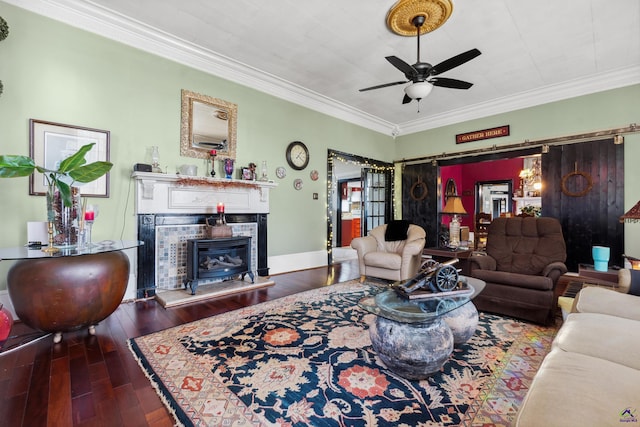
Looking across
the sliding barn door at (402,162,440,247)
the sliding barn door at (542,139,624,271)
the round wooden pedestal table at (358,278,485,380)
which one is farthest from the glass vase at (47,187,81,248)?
the sliding barn door at (542,139,624,271)

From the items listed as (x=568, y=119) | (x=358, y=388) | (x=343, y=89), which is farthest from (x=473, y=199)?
(x=358, y=388)

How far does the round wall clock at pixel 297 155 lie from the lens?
16.0ft

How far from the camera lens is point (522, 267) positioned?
3.16 metres

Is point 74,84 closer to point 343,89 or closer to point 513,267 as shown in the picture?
point 343,89

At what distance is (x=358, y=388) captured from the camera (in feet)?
5.43

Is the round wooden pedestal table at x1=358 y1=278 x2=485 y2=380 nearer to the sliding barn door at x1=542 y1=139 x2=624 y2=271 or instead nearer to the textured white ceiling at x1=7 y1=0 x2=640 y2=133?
the textured white ceiling at x1=7 y1=0 x2=640 y2=133

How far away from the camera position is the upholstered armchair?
3.73 metres

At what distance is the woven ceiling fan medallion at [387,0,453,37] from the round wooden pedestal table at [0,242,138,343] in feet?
11.6

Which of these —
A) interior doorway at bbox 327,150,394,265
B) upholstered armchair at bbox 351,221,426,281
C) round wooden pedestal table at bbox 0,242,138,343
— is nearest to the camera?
round wooden pedestal table at bbox 0,242,138,343

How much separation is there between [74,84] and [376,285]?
428 centimetres

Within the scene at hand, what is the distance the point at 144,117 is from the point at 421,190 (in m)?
5.55

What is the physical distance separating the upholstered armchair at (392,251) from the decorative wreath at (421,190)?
2490mm

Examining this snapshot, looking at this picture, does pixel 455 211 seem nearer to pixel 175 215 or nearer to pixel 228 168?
pixel 228 168

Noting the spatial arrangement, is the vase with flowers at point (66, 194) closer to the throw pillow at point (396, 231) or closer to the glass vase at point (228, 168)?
the glass vase at point (228, 168)
